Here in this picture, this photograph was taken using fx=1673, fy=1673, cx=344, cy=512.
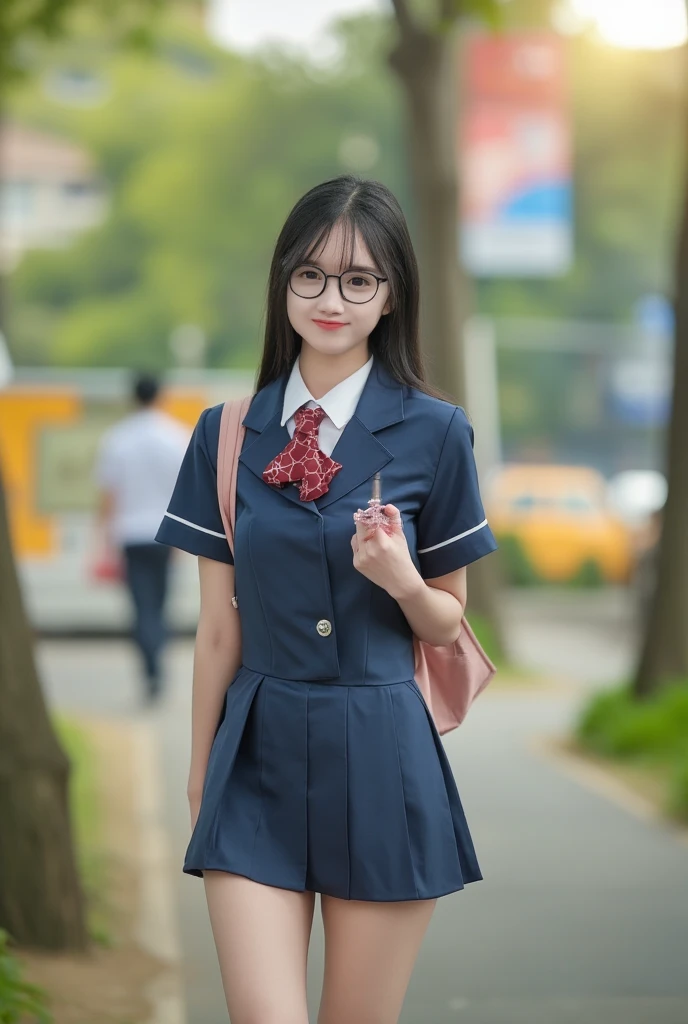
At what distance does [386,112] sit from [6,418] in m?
37.9

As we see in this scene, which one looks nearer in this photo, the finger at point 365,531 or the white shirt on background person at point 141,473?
the finger at point 365,531

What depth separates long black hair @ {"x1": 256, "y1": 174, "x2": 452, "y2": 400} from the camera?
3.11 m

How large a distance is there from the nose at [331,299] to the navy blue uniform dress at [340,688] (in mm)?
185

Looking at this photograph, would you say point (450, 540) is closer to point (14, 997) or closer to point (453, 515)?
point (453, 515)

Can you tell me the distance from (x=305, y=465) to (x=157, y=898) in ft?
11.2

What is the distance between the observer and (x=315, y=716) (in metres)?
3.04

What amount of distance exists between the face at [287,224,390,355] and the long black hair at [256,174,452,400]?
1 centimetres

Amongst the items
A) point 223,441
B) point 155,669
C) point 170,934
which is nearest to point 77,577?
point 155,669

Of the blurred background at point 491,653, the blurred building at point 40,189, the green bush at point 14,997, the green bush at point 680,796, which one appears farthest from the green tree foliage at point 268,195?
the green bush at point 14,997

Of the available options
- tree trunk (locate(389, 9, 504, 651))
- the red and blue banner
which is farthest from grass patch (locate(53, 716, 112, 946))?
the red and blue banner

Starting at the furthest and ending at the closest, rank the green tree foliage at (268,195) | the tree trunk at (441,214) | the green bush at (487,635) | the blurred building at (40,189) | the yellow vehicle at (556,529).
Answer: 1. the blurred building at (40,189)
2. the green tree foliage at (268,195)
3. the yellow vehicle at (556,529)
4. the tree trunk at (441,214)
5. the green bush at (487,635)

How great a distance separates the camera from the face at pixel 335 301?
122 inches

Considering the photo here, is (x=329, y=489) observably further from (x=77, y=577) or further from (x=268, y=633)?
(x=77, y=577)

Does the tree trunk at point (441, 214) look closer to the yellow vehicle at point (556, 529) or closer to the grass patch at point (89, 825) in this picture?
the grass patch at point (89, 825)
